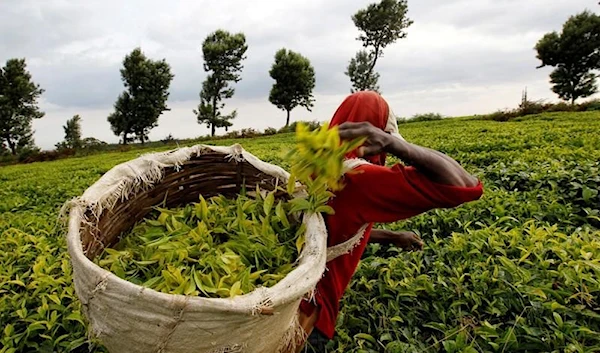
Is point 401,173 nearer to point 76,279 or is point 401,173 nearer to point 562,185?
point 76,279

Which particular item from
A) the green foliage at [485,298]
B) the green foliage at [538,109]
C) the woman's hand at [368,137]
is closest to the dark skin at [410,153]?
the woman's hand at [368,137]

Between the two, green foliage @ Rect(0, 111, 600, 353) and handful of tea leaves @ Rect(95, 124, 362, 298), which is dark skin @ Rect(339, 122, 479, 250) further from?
green foliage @ Rect(0, 111, 600, 353)

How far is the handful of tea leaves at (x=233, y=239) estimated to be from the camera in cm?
118

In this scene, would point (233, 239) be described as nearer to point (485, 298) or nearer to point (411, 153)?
point (411, 153)

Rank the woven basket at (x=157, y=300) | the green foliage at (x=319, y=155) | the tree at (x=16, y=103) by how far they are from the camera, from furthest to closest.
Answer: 1. the tree at (x=16, y=103)
2. the green foliage at (x=319, y=155)
3. the woven basket at (x=157, y=300)

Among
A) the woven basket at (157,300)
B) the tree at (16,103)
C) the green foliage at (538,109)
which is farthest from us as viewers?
the tree at (16,103)

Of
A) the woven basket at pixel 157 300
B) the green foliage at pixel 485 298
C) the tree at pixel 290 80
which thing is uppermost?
the tree at pixel 290 80

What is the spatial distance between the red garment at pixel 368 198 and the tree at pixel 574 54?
27765 millimetres

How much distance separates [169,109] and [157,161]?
27511 millimetres

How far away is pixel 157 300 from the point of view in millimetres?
960

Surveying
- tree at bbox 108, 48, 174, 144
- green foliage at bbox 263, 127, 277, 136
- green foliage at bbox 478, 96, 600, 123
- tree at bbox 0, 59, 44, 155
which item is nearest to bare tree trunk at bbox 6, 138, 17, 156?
tree at bbox 0, 59, 44, 155

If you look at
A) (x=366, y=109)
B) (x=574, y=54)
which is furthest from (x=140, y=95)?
(x=366, y=109)

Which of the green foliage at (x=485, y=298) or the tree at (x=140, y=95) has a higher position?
the tree at (x=140, y=95)

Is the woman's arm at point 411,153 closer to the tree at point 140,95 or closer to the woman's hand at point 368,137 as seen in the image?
the woman's hand at point 368,137
